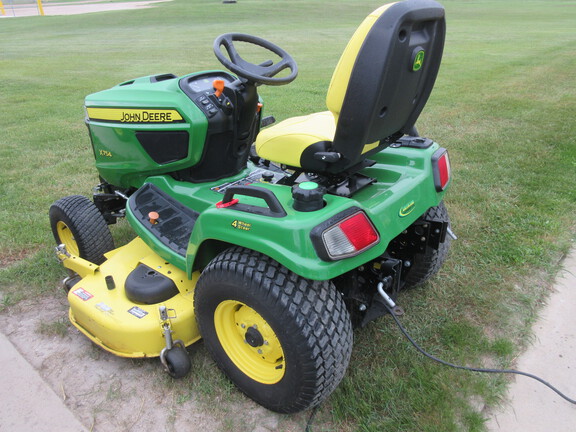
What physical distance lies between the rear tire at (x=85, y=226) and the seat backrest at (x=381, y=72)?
1.62 metres

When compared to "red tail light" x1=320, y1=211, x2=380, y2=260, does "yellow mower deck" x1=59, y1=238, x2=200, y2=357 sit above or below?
below

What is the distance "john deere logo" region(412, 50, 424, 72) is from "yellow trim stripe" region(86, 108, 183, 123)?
50.8 inches

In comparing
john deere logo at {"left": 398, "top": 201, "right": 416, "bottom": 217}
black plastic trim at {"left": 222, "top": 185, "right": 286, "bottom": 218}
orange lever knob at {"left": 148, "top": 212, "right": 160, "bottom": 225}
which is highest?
black plastic trim at {"left": 222, "top": 185, "right": 286, "bottom": 218}

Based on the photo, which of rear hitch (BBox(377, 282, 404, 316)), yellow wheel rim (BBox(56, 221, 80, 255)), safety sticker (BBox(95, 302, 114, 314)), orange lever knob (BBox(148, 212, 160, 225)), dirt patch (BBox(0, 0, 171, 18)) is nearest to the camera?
rear hitch (BBox(377, 282, 404, 316))

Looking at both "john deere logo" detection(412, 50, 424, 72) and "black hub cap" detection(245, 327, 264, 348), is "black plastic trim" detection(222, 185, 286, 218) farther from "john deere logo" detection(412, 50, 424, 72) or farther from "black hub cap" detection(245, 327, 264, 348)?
"john deere logo" detection(412, 50, 424, 72)

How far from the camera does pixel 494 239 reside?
3.29 meters

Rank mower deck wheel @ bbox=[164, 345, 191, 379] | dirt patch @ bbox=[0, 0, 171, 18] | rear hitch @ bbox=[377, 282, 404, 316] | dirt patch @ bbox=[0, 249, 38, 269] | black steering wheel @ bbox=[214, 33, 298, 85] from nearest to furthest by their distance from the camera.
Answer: rear hitch @ bbox=[377, 282, 404, 316] < mower deck wheel @ bbox=[164, 345, 191, 379] < black steering wheel @ bbox=[214, 33, 298, 85] < dirt patch @ bbox=[0, 249, 38, 269] < dirt patch @ bbox=[0, 0, 171, 18]

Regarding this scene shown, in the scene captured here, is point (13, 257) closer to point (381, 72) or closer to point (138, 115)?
point (138, 115)

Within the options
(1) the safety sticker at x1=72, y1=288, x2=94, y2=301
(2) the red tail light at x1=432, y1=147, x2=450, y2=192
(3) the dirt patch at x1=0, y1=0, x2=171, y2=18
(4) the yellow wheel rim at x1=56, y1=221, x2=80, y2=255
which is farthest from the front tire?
(3) the dirt patch at x1=0, y1=0, x2=171, y2=18

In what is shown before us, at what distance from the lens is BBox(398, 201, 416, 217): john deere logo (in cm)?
198

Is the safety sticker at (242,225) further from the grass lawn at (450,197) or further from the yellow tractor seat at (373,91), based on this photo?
the grass lawn at (450,197)

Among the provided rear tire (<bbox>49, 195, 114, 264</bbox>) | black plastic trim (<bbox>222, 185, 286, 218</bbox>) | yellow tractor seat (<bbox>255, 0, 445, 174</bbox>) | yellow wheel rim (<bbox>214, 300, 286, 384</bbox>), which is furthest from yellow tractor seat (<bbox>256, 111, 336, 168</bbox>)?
rear tire (<bbox>49, 195, 114, 264</bbox>)

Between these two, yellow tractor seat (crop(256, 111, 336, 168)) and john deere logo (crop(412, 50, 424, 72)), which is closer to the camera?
john deere logo (crop(412, 50, 424, 72))

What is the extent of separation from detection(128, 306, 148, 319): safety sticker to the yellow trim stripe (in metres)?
1.00
